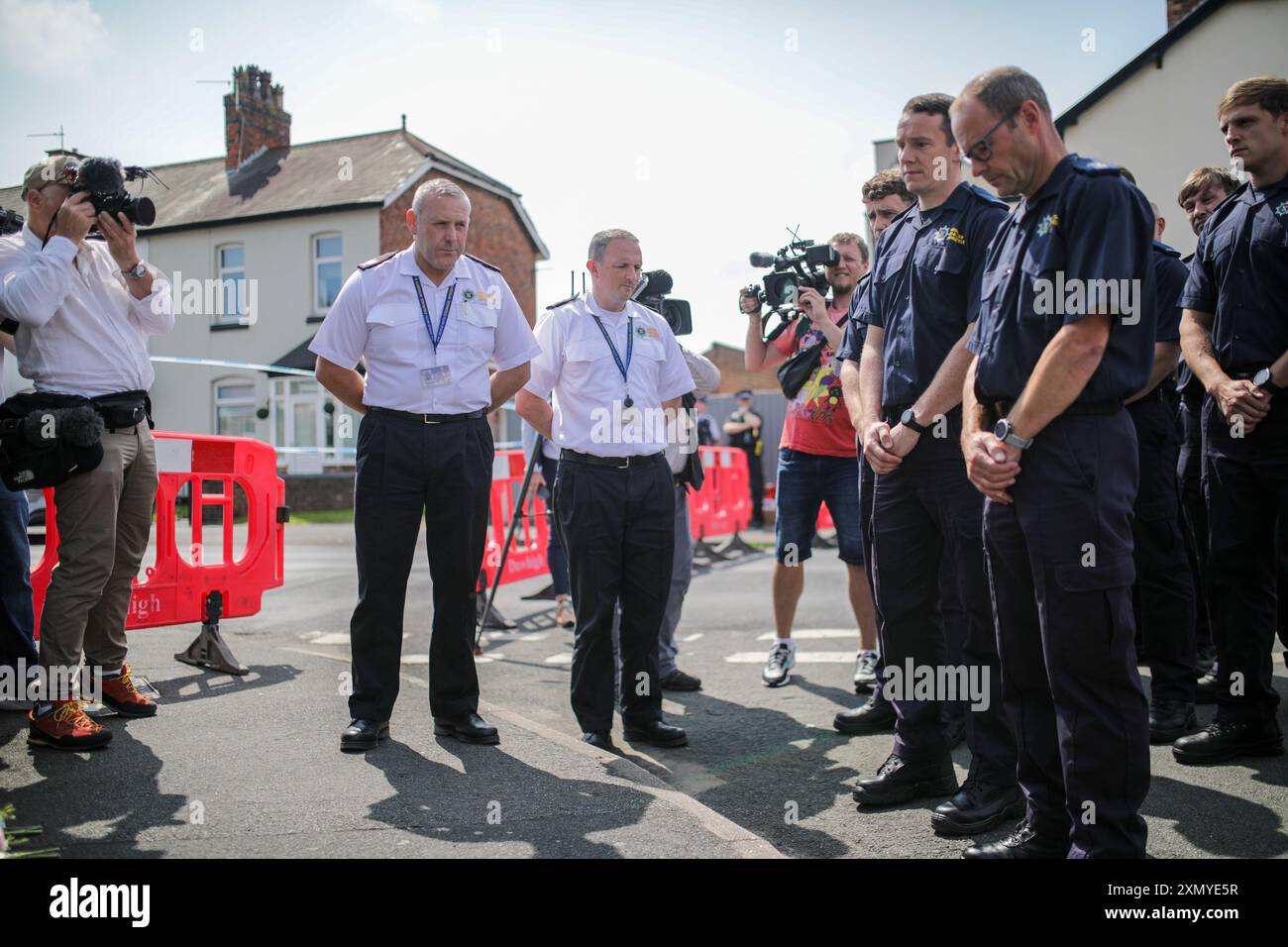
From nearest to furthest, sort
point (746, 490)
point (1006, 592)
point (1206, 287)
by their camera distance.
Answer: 1. point (1006, 592)
2. point (1206, 287)
3. point (746, 490)

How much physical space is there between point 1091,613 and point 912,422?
1053 mm

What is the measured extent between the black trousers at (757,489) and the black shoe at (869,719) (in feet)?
42.0

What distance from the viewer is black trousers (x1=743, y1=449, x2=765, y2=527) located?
17.9 meters

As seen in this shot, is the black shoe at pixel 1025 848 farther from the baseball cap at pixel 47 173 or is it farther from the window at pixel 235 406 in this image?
the window at pixel 235 406

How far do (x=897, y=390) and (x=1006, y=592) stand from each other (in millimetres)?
981

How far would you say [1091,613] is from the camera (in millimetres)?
2822

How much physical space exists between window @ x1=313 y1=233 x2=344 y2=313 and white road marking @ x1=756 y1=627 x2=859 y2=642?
73.3 feet

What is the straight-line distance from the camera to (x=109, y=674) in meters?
4.63

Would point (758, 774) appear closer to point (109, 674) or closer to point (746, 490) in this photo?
point (109, 674)

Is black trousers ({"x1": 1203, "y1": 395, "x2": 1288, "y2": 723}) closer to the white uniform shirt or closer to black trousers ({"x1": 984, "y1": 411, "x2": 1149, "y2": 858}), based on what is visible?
black trousers ({"x1": 984, "y1": 411, "x2": 1149, "y2": 858})

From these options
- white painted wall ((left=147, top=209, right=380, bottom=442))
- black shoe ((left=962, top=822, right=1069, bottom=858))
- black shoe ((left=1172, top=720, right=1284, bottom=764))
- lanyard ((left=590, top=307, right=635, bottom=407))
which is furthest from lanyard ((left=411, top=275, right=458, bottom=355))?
white painted wall ((left=147, top=209, right=380, bottom=442))

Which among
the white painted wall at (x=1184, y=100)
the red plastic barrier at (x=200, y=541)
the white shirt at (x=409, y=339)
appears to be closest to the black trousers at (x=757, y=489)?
the white painted wall at (x=1184, y=100)

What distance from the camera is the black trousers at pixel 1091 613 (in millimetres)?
2822
